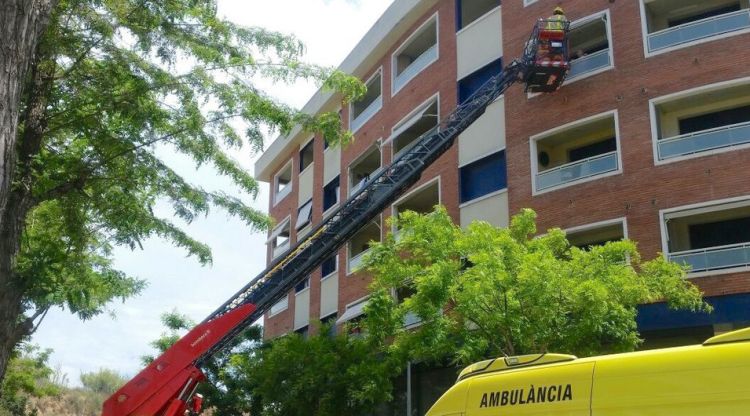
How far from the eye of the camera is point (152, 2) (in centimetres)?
1129

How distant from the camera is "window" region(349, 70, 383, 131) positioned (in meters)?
27.8

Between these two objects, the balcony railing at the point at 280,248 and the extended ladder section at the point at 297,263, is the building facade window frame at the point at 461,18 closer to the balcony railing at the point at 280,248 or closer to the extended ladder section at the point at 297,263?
the extended ladder section at the point at 297,263

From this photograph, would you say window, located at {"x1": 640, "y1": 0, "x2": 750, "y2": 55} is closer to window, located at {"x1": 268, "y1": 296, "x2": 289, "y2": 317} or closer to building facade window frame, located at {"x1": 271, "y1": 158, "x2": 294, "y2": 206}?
window, located at {"x1": 268, "y1": 296, "x2": 289, "y2": 317}

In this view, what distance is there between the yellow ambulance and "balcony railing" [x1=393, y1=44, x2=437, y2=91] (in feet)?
61.6

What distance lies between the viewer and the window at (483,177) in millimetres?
20516

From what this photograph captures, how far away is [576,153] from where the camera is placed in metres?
20.1

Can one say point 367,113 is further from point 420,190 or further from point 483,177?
point 483,177

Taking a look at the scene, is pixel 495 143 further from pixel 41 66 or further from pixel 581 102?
pixel 41 66

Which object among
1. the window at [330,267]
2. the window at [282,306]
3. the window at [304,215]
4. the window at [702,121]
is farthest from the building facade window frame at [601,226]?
the window at [282,306]

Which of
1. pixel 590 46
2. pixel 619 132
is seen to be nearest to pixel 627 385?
pixel 619 132

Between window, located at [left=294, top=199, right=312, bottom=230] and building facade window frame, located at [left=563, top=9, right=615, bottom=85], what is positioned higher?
building facade window frame, located at [left=563, top=9, right=615, bottom=85]

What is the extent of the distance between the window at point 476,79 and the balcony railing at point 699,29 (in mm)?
4599

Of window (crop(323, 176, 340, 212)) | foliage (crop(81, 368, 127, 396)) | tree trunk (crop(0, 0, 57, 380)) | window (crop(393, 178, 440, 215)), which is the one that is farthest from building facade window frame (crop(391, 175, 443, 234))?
foliage (crop(81, 368, 127, 396))

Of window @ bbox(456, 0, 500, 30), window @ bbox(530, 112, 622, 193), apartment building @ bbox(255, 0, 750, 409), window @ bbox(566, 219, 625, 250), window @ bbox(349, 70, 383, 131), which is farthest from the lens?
window @ bbox(349, 70, 383, 131)
